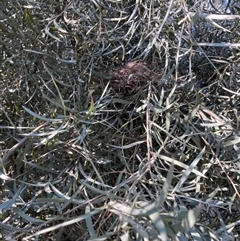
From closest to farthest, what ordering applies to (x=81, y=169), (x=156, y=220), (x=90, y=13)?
(x=156, y=220) → (x=81, y=169) → (x=90, y=13)

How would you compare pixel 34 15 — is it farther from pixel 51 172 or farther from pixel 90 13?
pixel 51 172

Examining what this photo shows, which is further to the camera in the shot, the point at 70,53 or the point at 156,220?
the point at 70,53

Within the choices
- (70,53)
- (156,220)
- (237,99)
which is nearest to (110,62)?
(70,53)

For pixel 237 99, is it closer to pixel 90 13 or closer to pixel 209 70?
pixel 209 70

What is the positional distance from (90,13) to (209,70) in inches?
7.2

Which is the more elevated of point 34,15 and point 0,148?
point 34,15

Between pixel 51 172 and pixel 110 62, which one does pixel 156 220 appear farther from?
pixel 110 62

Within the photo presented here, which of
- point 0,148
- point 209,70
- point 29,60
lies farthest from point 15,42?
point 209,70

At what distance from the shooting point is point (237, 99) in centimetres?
56

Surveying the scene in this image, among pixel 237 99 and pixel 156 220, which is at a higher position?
pixel 156 220

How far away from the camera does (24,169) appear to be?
51cm

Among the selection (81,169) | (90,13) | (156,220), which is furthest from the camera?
(90,13)

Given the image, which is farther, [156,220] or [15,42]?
[15,42]

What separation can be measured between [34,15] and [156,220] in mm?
355
